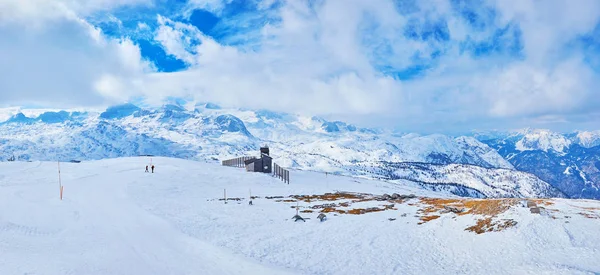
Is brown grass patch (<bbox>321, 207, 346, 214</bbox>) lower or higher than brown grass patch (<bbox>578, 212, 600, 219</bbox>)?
lower

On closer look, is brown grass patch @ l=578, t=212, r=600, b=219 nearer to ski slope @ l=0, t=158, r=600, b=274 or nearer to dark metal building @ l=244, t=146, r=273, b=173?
ski slope @ l=0, t=158, r=600, b=274

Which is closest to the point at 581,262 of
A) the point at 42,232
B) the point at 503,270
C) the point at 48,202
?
the point at 503,270

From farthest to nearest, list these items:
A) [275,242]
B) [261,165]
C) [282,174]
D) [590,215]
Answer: [261,165] < [282,174] < [590,215] < [275,242]

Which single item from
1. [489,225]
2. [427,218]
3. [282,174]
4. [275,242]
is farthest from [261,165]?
[489,225]

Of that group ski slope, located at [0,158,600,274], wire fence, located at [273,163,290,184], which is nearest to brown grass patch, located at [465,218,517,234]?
ski slope, located at [0,158,600,274]

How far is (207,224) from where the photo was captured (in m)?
35.1

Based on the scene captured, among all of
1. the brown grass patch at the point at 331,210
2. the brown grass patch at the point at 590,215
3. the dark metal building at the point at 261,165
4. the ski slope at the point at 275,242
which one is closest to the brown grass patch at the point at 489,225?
the ski slope at the point at 275,242

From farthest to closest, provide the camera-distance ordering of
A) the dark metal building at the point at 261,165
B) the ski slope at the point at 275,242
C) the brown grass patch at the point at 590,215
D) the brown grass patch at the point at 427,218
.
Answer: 1. the dark metal building at the point at 261,165
2. the brown grass patch at the point at 427,218
3. the brown grass patch at the point at 590,215
4. the ski slope at the point at 275,242

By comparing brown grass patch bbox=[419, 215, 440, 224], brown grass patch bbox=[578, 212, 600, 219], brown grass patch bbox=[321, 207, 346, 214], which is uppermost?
brown grass patch bbox=[578, 212, 600, 219]

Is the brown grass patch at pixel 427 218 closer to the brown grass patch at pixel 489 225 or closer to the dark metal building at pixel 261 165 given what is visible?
the brown grass patch at pixel 489 225

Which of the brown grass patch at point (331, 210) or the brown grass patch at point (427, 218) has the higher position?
the brown grass patch at point (427, 218)

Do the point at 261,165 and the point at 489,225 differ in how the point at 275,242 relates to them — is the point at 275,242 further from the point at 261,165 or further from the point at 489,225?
the point at 261,165

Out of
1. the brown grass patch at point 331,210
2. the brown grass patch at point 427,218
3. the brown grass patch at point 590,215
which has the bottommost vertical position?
the brown grass patch at point 331,210

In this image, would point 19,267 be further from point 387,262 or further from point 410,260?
point 410,260
